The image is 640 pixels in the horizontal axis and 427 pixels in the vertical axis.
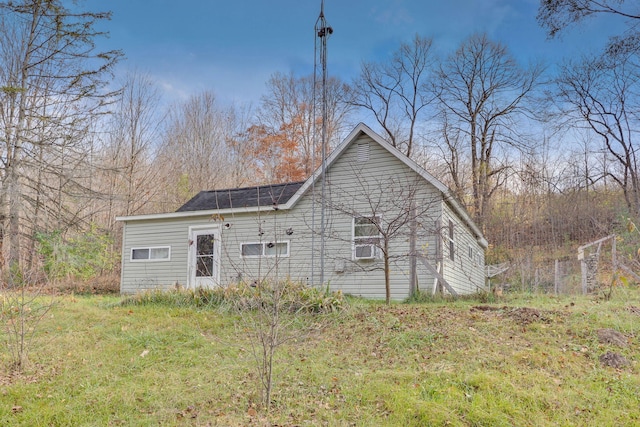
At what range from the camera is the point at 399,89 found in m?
23.7

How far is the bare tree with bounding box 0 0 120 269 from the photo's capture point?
1353cm

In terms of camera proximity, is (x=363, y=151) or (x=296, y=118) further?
(x=296, y=118)

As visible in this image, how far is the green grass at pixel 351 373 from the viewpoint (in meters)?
3.87

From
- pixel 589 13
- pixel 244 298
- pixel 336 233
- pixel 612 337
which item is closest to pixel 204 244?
pixel 336 233

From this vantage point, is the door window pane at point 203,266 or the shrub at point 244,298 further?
the door window pane at point 203,266

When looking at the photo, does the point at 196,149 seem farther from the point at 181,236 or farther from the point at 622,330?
the point at 622,330

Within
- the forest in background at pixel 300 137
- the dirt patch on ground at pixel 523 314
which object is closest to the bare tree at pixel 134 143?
the forest in background at pixel 300 137

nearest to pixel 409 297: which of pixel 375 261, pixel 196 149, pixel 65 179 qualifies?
pixel 375 261

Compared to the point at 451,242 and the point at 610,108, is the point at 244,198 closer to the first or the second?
the point at 451,242

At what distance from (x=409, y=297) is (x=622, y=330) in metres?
4.63

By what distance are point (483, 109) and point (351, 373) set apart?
67.6 feet

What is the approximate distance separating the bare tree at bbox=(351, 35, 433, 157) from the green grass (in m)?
17.6

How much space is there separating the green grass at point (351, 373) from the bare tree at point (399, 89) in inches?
692

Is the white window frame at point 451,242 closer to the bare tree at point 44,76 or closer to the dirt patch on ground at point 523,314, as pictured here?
the dirt patch on ground at point 523,314
